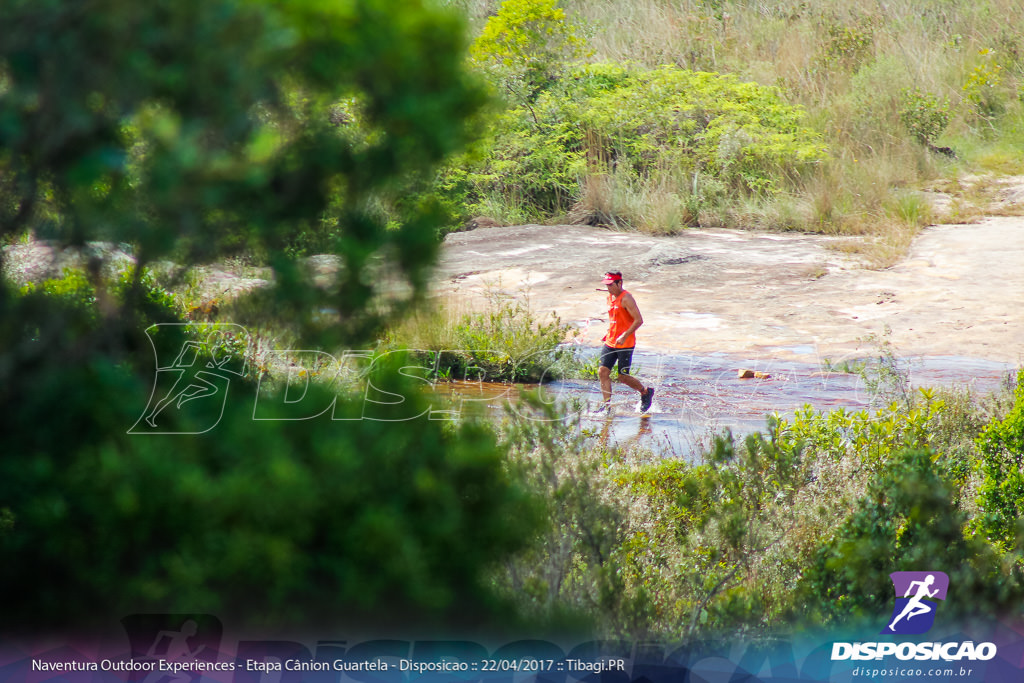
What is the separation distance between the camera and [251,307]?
2092 mm

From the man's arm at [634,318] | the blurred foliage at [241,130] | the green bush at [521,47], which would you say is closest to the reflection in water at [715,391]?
the man's arm at [634,318]

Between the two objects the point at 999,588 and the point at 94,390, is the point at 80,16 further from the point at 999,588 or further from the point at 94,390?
the point at 999,588

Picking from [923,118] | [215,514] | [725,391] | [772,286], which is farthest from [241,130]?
[923,118]

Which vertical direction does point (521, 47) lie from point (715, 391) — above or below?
above

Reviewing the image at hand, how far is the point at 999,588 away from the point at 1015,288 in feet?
22.8

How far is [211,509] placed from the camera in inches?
77.1

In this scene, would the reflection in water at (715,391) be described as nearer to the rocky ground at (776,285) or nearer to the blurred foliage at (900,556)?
the rocky ground at (776,285)

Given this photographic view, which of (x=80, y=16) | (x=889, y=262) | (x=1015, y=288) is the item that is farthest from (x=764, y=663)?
(x=889, y=262)

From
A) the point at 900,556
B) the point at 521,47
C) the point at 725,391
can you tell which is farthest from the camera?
the point at 521,47

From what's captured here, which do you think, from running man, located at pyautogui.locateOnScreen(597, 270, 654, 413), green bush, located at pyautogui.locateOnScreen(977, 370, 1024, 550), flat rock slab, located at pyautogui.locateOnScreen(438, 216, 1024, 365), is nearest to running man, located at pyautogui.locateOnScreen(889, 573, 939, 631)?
green bush, located at pyautogui.locateOnScreen(977, 370, 1024, 550)

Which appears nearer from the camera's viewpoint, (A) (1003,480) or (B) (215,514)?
(B) (215,514)

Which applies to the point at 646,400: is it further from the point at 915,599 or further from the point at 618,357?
the point at 915,599

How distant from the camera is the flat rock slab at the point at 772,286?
785 cm

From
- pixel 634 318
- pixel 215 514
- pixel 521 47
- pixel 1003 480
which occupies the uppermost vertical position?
pixel 521 47
